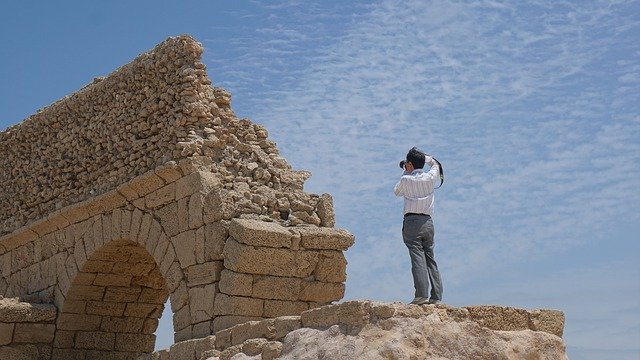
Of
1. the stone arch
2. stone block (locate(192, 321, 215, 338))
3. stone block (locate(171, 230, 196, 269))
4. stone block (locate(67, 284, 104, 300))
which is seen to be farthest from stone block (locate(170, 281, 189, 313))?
stone block (locate(67, 284, 104, 300))

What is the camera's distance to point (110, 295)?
42.8 feet

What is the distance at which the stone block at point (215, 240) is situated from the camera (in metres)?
10.2

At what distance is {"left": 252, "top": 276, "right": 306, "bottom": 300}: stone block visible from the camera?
10.2 metres

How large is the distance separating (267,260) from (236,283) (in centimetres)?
41

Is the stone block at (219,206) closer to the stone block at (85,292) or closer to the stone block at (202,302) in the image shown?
the stone block at (202,302)

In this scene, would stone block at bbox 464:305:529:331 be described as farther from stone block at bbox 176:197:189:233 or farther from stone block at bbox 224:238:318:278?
stone block at bbox 176:197:189:233

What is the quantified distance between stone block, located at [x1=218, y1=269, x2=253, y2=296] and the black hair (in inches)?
98.8

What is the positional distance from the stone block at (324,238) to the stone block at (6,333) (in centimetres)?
429

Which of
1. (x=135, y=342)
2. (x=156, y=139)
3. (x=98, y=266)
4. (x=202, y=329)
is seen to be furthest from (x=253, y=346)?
(x=135, y=342)

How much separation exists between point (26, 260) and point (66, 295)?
4.69 ft

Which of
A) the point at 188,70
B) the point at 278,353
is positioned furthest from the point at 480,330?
the point at 188,70

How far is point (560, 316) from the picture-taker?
27.5 feet

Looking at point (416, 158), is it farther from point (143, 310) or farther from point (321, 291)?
point (143, 310)

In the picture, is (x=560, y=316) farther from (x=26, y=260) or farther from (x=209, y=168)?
(x=26, y=260)
